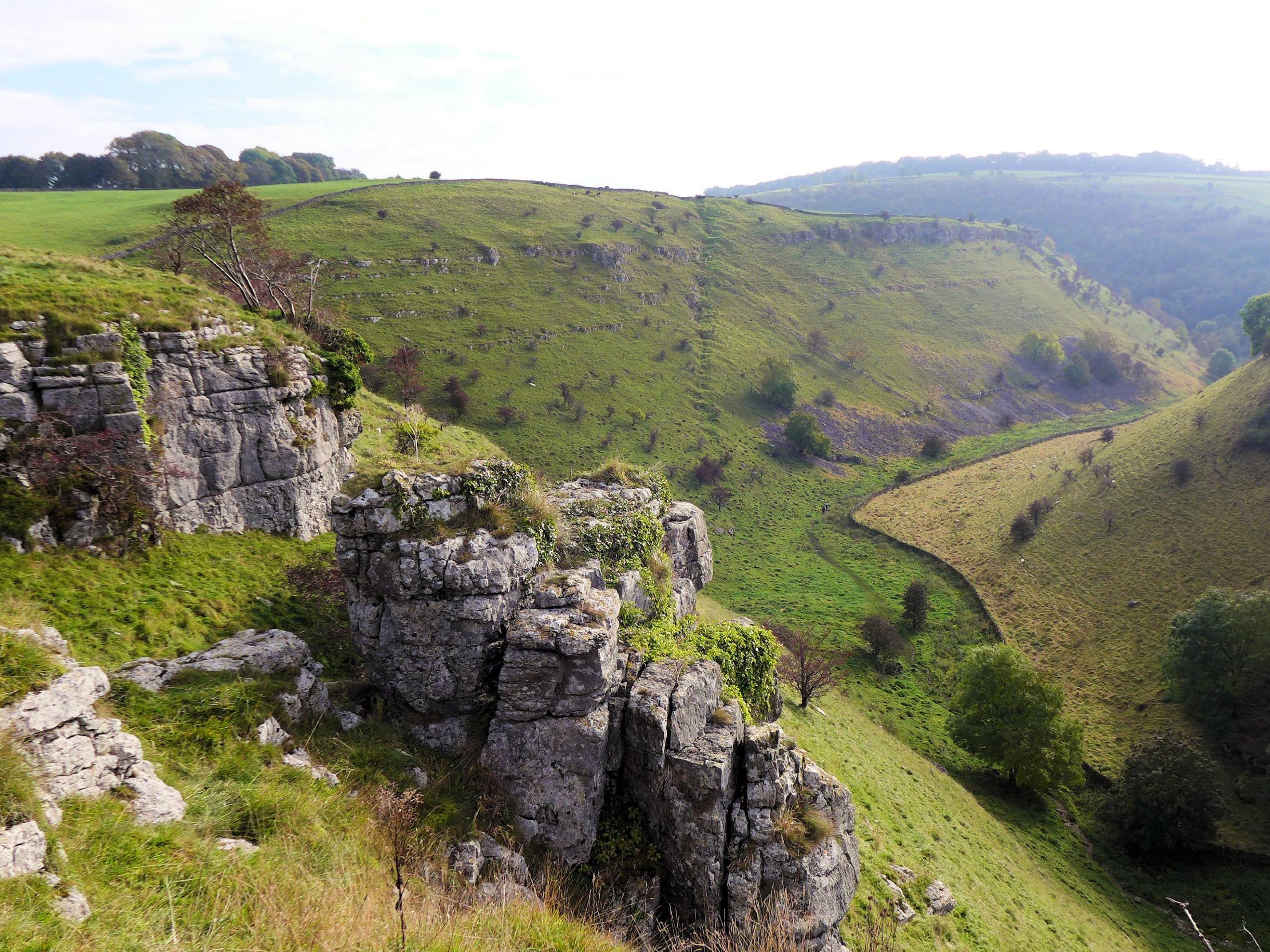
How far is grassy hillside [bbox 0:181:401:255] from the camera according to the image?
167ft

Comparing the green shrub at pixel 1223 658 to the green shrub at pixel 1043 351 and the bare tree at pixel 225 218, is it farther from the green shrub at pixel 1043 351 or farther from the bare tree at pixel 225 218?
the green shrub at pixel 1043 351

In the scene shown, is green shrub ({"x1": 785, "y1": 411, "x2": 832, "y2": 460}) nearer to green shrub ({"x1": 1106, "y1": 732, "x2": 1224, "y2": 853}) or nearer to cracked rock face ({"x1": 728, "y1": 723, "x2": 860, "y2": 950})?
green shrub ({"x1": 1106, "y1": 732, "x2": 1224, "y2": 853})

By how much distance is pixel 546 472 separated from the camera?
56.9 meters

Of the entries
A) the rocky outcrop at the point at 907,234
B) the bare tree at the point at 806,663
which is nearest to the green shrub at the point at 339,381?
the bare tree at the point at 806,663

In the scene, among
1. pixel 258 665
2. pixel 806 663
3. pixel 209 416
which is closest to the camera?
pixel 258 665

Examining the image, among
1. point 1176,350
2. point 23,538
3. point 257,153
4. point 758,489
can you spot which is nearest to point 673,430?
point 758,489

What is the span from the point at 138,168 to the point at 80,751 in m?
127

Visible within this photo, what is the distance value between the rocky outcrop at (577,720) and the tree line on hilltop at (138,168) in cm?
9370

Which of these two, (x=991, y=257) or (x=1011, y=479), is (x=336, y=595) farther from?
(x=991, y=257)

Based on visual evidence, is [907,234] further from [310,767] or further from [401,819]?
[401,819]

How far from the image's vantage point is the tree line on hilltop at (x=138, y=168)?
79.6 m

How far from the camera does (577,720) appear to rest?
43.9 feet

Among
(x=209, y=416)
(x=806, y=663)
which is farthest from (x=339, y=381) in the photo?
(x=806, y=663)

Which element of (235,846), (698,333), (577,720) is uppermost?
(698,333)
